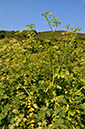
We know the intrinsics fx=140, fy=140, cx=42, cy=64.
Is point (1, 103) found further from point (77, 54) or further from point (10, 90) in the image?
point (77, 54)

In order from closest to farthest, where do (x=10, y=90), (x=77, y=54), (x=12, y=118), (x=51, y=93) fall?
(x=12, y=118)
(x=51, y=93)
(x=10, y=90)
(x=77, y=54)

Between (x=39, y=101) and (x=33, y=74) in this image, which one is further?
(x=33, y=74)

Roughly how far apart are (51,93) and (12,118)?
2.63 feet

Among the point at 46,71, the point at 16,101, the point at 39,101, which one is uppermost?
the point at 46,71

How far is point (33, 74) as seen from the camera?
3334 millimetres

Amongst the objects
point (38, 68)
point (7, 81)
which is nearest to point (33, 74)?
point (38, 68)

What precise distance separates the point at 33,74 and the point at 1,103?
3.46ft

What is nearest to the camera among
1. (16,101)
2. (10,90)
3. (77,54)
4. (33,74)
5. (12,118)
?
(12,118)

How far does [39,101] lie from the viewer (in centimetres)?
285

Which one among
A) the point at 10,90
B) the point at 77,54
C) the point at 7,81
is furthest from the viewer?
the point at 77,54

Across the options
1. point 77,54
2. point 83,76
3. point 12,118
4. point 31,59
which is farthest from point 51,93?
point 77,54

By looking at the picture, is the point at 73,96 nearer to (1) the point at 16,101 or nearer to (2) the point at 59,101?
(2) the point at 59,101

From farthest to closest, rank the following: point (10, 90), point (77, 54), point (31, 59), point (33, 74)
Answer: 1. point (77, 54)
2. point (31, 59)
3. point (33, 74)
4. point (10, 90)

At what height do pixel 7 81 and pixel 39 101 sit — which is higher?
pixel 7 81
